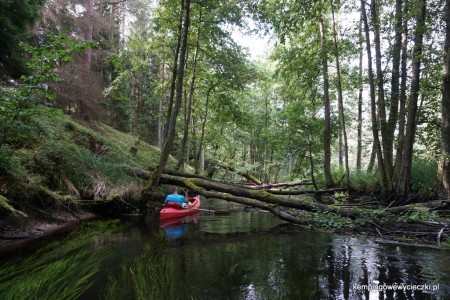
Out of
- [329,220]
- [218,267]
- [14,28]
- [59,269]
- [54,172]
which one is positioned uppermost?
[14,28]

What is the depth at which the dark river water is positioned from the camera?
3701 millimetres

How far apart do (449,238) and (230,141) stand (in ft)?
82.7

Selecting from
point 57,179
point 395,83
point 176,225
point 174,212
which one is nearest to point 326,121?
point 395,83

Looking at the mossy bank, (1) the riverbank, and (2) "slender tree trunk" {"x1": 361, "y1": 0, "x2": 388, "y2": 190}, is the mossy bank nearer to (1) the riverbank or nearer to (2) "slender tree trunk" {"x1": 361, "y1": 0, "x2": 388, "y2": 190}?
(1) the riverbank

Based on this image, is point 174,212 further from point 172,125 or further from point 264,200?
point 264,200

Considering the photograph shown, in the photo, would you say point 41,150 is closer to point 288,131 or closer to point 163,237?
point 163,237

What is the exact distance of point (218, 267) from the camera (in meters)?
5.15

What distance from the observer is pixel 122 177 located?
433 inches

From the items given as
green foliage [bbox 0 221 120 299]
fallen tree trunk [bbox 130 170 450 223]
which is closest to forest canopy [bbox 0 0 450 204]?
fallen tree trunk [bbox 130 170 450 223]

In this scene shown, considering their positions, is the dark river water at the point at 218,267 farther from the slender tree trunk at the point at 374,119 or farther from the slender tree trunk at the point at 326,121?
the slender tree trunk at the point at 326,121

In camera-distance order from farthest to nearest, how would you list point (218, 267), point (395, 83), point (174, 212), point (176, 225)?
point (395, 83) < point (174, 212) < point (176, 225) < point (218, 267)

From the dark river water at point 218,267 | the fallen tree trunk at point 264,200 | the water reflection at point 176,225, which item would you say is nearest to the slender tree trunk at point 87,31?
the fallen tree trunk at point 264,200

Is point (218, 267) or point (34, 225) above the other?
point (34, 225)

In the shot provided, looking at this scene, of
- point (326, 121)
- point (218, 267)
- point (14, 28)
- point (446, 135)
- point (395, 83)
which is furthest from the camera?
point (326, 121)
